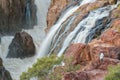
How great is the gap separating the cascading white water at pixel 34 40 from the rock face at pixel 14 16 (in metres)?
1.39

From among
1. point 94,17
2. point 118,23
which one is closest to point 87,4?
point 94,17

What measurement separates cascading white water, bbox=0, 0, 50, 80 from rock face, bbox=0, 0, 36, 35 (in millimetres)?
1391

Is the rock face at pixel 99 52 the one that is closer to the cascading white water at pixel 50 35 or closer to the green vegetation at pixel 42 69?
the green vegetation at pixel 42 69

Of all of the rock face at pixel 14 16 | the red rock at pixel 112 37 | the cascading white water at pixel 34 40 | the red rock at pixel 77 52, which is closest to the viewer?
the red rock at pixel 77 52

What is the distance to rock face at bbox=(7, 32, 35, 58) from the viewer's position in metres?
39.9

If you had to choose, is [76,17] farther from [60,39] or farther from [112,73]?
[112,73]

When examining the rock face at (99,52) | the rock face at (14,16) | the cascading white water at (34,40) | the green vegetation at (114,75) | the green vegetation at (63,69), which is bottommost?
the cascading white water at (34,40)

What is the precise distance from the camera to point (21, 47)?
132ft

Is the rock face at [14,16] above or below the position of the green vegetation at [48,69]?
below

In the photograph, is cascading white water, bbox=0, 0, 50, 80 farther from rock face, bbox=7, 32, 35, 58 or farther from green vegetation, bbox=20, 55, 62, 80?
green vegetation, bbox=20, 55, 62, 80

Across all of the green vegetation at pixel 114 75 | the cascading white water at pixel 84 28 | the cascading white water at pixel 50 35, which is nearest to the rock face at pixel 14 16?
the cascading white water at pixel 50 35

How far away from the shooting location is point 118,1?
31578 millimetres

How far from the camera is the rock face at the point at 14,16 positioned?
1857 inches

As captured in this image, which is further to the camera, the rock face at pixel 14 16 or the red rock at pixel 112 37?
the rock face at pixel 14 16
